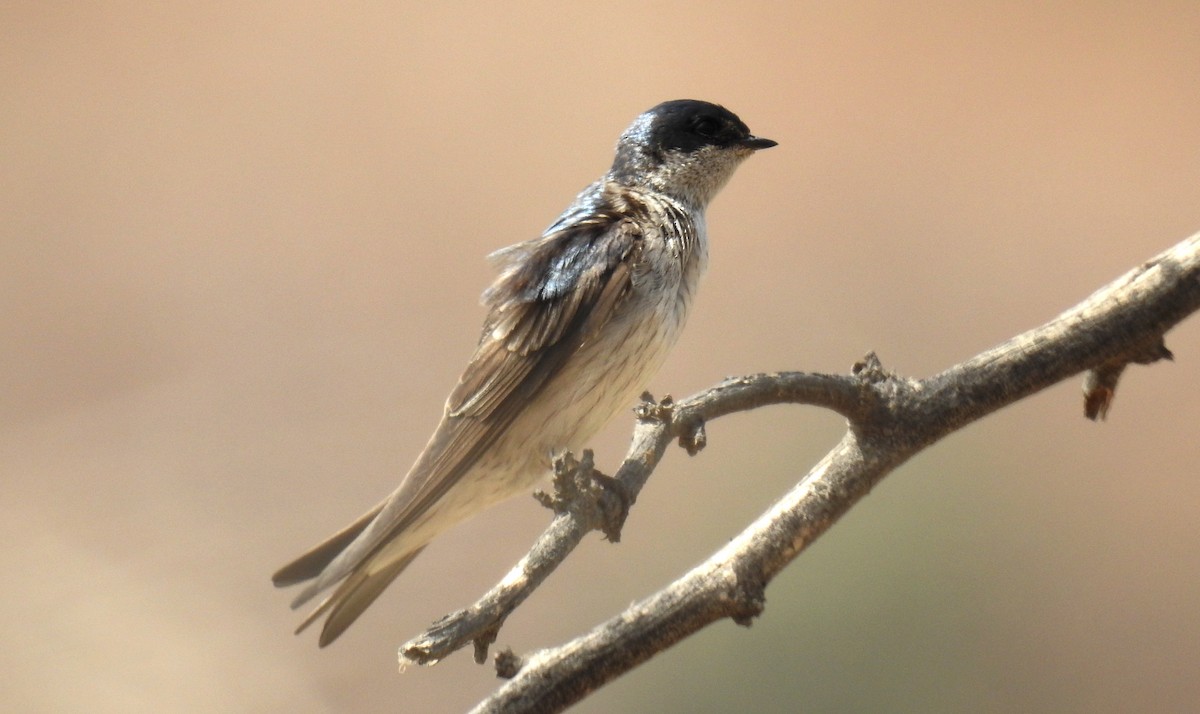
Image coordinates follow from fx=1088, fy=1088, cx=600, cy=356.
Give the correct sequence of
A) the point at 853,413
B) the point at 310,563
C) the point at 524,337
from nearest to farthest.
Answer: the point at 853,413
the point at 310,563
the point at 524,337

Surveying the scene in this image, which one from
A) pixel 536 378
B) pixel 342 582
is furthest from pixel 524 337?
A: pixel 342 582

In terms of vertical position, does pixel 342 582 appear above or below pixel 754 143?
below

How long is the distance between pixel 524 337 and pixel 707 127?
0.57 m

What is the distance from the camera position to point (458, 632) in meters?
0.94

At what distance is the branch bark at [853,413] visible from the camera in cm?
108

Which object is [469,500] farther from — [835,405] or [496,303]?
[835,405]

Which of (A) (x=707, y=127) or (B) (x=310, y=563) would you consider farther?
(A) (x=707, y=127)

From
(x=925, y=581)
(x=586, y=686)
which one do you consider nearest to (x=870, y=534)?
(x=925, y=581)

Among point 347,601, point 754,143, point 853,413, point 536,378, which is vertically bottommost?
point 853,413

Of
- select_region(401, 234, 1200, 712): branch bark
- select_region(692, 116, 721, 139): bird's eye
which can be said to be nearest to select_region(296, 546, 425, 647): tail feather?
select_region(401, 234, 1200, 712): branch bark

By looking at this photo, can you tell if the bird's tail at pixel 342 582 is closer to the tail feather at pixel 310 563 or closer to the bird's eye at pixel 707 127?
the tail feather at pixel 310 563

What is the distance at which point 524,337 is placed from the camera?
1.56 meters

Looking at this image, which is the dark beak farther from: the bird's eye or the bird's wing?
the bird's wing

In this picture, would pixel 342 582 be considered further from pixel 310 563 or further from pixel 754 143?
pixel 754 143
